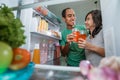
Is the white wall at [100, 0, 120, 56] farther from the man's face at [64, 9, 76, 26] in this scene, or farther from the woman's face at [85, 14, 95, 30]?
the man's face at [64, 9, 76, 26]

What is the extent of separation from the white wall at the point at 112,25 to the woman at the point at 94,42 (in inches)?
8.3

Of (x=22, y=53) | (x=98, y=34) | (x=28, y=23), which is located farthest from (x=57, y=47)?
(x=22, y=53)

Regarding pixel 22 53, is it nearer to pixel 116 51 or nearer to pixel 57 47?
pixel 116 51

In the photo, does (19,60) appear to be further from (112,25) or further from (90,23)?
(90,23)

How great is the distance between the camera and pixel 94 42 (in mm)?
903

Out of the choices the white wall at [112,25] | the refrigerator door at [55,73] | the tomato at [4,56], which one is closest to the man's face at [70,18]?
the white wall at [112,25]

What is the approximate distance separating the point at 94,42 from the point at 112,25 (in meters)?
0.33

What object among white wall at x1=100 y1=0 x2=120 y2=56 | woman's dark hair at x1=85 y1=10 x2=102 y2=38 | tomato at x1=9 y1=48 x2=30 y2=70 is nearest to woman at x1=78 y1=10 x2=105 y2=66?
woman's dark hair at x1=85 y1=10 x2=102 y2=38

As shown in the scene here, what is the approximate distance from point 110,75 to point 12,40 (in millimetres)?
297

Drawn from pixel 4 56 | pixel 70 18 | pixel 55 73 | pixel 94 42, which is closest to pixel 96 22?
pixel 94 42

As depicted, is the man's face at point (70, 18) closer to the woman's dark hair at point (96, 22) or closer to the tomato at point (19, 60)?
the woman's dark hair at point (96, 22)

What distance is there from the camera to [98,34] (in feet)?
2.96

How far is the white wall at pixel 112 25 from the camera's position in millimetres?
564

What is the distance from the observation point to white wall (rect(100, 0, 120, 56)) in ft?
1.85
